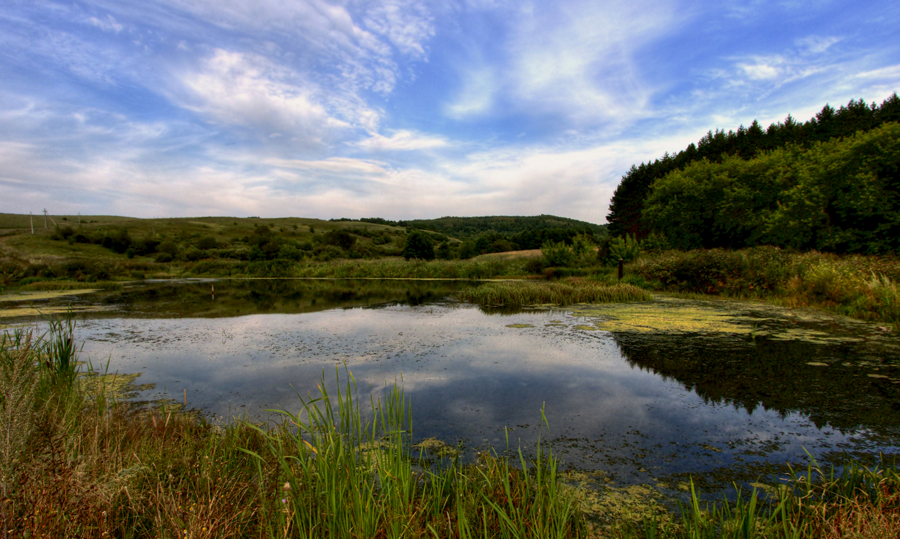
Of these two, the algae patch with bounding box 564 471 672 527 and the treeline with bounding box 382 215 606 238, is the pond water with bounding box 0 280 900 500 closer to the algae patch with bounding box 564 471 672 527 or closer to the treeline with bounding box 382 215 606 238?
the algae patch with bounding box 564 471 672 527

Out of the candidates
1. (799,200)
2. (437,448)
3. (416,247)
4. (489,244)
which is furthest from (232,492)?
(489,244)

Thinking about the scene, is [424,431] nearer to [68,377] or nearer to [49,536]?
[49,536]

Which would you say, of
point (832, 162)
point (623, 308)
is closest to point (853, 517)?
point (623, 308)

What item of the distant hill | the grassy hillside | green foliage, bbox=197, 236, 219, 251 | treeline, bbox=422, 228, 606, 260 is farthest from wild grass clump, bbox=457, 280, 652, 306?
the distant hill

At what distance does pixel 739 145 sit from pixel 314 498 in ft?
191

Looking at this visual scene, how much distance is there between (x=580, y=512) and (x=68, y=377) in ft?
16.6

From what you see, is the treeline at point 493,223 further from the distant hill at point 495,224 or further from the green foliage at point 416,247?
the green foliage at point 416,247

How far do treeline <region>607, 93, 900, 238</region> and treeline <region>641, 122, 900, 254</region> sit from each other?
8.01ft

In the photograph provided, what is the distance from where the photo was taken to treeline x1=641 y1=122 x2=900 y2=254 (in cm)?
2030

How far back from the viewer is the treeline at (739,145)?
1484 inches

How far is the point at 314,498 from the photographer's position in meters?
2.31

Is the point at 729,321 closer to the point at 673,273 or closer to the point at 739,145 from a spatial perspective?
the point at 673,273

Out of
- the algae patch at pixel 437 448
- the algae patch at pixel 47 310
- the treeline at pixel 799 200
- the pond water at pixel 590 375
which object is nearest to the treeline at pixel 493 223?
the treeline at pixel 799 200

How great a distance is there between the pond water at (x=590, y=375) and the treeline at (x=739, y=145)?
92.5ft
